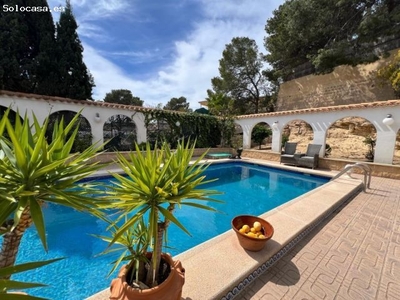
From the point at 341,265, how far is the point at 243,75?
23329 mm

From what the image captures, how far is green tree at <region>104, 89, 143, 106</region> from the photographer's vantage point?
1216 inches

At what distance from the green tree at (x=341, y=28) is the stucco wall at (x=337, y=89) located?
7.24 ft

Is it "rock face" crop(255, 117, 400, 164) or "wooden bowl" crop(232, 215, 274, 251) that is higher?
"rock face" crop(255, 117, 400, 164)

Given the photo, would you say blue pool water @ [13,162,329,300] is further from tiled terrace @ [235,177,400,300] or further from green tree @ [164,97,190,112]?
green tree @ [164,97,190,112]

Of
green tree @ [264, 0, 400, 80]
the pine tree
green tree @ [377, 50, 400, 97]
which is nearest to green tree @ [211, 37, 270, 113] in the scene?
green tree @ [264, 0, 400, 80]

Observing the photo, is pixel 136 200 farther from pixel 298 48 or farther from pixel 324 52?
pixel 298 48

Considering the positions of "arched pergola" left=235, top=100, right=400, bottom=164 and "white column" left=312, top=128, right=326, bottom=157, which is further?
"white column" left=312, top=128, right=326, bottom=157

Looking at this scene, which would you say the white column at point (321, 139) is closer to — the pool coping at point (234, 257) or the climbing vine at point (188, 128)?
Result: the climbing vine at point (188, 128)

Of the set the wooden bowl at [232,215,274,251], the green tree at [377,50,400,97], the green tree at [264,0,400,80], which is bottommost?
the wooden bowl at [232,215,274,251]

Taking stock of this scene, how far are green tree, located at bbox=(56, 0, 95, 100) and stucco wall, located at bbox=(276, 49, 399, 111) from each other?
20371mm

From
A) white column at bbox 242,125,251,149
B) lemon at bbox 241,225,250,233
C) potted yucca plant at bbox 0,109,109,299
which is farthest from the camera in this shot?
white column at bbox 242,125,251,149

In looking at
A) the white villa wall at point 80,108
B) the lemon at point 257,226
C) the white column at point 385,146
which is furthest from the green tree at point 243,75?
the lemon at point 257,226

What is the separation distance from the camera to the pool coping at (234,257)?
7.57 ft

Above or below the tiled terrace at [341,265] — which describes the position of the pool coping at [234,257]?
above
